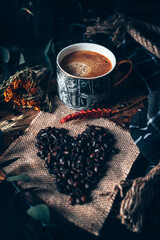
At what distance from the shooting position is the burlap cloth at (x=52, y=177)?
4.00 ft

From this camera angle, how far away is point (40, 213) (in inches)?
44.8

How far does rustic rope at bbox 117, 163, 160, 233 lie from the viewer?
114 centimetres

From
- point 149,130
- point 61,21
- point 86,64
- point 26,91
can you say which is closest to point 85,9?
point 61,21

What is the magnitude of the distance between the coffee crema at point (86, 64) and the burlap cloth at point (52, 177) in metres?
0.24

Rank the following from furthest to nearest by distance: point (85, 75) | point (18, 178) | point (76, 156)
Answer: point (85, 75) < point (76, 156) < point (18, 178)

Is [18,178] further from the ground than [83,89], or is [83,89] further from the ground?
[83,89]

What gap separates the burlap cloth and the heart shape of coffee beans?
3 cm

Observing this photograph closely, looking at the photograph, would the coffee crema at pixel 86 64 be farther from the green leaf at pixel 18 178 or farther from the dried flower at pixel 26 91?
the green leaf at pixel 18 178

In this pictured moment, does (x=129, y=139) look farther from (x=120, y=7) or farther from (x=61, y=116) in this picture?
(x=120, y=7)

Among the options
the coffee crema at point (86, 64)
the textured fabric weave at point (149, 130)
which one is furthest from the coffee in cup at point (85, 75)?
the textured fabric weave at point (149, 130)

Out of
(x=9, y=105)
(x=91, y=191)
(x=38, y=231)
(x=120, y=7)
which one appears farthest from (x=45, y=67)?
(x=38, y=231)

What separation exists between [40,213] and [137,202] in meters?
0.42

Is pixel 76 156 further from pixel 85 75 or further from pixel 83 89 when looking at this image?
pixel 85 75

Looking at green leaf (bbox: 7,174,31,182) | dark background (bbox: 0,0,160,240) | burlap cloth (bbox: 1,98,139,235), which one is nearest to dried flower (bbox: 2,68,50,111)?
burlap cloth (bbox: 1,98,139,235)
